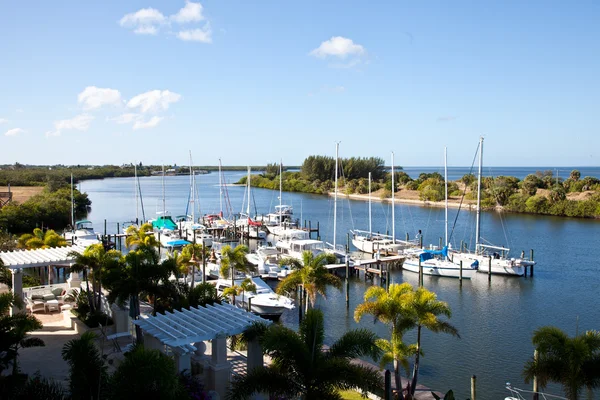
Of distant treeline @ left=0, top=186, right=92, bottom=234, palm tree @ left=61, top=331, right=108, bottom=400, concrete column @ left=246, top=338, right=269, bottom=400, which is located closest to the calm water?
distant treeline @ left=0, top=186, right=92, bottom=234

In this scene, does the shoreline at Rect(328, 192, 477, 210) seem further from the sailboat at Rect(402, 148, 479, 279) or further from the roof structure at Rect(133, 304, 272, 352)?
the roof structure at Rect(133, 304, 272, 352)

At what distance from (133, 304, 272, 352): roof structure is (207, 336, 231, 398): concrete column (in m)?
0.52

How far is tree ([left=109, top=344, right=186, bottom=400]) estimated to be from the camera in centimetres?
1002

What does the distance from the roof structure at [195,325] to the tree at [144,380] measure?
10.6ft

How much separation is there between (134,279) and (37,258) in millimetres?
7128

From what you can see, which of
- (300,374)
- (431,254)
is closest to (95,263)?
(300,374)

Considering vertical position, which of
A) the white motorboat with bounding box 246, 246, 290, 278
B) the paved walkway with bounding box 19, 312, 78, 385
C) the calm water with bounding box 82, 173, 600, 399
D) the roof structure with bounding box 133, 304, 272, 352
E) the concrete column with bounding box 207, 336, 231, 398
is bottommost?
the calm water with bounding box 82, 173, 600, 399

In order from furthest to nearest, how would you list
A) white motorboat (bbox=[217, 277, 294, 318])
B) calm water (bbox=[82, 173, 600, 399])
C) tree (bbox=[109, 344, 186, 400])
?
white motorboat (bbox=[217, 277, 294, 318]), calm water (bbox=[82, 173, 600, 399]), tree (bbox=[109, 344, 186, 400])

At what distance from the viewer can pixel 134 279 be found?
2005cm

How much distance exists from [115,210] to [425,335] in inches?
3376

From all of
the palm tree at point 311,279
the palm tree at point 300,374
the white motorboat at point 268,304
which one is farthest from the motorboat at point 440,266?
the palm tree at point 300,374

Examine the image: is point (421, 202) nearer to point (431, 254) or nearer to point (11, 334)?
point (431, 254)

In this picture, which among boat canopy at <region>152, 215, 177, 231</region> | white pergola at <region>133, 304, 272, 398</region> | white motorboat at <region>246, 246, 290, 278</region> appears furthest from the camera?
boat canopy at <region>152, 215, 177, 231</region>

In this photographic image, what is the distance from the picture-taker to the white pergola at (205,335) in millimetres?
14094
